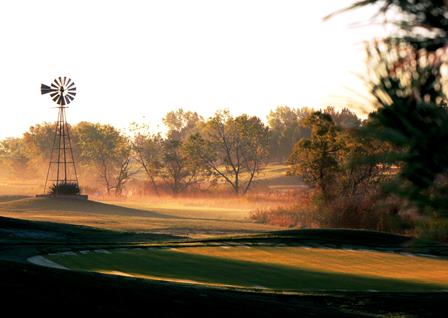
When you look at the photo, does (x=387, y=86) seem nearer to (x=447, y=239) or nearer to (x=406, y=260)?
(x=406, y=260)

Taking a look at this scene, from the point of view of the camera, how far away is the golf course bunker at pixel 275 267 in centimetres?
1346

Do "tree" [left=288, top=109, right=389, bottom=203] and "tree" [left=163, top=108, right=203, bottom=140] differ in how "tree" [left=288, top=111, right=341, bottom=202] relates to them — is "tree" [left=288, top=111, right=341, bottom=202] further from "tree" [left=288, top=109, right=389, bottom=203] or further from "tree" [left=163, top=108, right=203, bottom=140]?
"tree" [left=163, top=108, right=203, bottom=140]

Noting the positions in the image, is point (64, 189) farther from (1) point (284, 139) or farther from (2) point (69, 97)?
(1) point (284, 139)

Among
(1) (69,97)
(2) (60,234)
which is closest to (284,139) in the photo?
(1) (69,97)

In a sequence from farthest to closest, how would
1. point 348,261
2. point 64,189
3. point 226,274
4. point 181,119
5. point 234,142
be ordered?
point 181,119 → point 234,142 → point 64,189 → point 348,261 → point 226,274

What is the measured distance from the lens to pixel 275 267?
1514cm

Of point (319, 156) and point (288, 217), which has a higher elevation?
point (319, 156)

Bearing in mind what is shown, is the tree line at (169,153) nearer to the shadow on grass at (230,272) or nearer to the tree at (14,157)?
the tree at (14,157)

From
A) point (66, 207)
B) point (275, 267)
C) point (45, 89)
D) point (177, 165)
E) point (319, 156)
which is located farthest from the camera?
point (177, 165)

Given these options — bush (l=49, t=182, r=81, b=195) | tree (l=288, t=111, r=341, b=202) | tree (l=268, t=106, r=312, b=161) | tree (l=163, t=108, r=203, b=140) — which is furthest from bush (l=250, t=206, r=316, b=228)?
tree (l=163, t=108, r=203, b=140)

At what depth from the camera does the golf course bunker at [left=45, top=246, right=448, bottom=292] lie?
13.5m

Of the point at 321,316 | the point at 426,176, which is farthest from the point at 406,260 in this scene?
the point at 426,176

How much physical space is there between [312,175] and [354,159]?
105 ft

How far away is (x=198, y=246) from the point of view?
17.6m
